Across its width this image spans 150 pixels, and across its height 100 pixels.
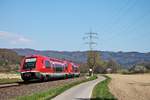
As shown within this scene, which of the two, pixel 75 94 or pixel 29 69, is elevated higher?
pixel 29 69

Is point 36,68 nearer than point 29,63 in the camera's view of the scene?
Yes

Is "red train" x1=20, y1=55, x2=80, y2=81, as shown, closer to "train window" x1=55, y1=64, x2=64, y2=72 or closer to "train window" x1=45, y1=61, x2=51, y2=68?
"train window" x1=45, y1=61, x2=51, y2=68

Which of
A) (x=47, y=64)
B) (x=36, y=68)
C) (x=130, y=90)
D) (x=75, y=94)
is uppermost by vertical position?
(x=47, y=64)

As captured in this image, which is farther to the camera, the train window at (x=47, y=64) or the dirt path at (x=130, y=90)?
the train window at (x=47, y=64)

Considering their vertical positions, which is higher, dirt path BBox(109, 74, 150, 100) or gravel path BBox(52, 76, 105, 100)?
gravel path BBox(52, 76, 105, 100)

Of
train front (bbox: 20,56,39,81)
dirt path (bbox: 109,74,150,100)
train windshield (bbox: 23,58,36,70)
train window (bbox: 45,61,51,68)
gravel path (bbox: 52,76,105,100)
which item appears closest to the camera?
gravel path (bbox: 52,76,105,100)

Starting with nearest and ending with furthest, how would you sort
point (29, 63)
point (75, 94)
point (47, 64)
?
1. point (75, 94)
2. point (29, 63)
3. point (47, 64)

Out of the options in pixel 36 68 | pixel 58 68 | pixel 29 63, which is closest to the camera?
pixel 36 68

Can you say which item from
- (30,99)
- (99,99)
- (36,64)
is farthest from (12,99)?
(36,64)

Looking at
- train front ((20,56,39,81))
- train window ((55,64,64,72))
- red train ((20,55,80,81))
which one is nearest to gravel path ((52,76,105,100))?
train front ((20,56,39,81))

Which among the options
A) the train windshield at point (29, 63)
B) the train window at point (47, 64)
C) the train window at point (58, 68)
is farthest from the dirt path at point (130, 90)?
the train windshield at point (29, 63)

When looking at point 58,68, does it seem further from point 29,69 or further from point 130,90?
point 130,90

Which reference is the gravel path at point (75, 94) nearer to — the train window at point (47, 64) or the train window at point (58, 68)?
the train window at point (47, 64)

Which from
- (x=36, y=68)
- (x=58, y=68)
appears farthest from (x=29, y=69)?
(x=58, y=68)
